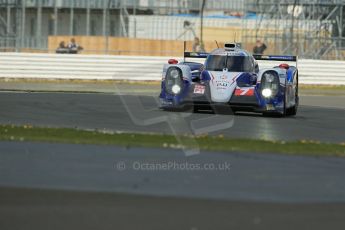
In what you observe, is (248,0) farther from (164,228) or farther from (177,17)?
(164,228)

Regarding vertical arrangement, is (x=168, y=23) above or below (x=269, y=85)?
above

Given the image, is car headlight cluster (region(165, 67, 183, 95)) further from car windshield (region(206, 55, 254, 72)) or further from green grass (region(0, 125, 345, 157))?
green grass (region(0, 125, 345, 157))

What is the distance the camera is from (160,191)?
7695mm

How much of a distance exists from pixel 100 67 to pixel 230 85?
40.3 feet

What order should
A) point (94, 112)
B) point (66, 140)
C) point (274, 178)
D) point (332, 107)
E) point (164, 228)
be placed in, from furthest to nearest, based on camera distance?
point (332, 107) < point (94, 112) < point (66, 140) < point (274, 178) < point (164, 228)

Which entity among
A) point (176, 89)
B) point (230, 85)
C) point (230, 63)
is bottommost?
point (176, 89)

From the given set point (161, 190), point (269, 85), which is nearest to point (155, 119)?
point (269, 85)

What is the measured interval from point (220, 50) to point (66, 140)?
288 inches

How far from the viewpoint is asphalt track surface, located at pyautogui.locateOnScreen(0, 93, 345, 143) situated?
13164 mm

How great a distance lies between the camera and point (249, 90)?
16.4 m

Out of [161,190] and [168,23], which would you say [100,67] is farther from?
[161,190]

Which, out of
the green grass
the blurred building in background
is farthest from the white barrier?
the green grass

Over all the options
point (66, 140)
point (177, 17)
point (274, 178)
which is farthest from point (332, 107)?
point (177, 17)

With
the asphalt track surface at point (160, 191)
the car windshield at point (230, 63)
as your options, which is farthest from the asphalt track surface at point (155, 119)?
the asphalt track surface at point (160, 191)
